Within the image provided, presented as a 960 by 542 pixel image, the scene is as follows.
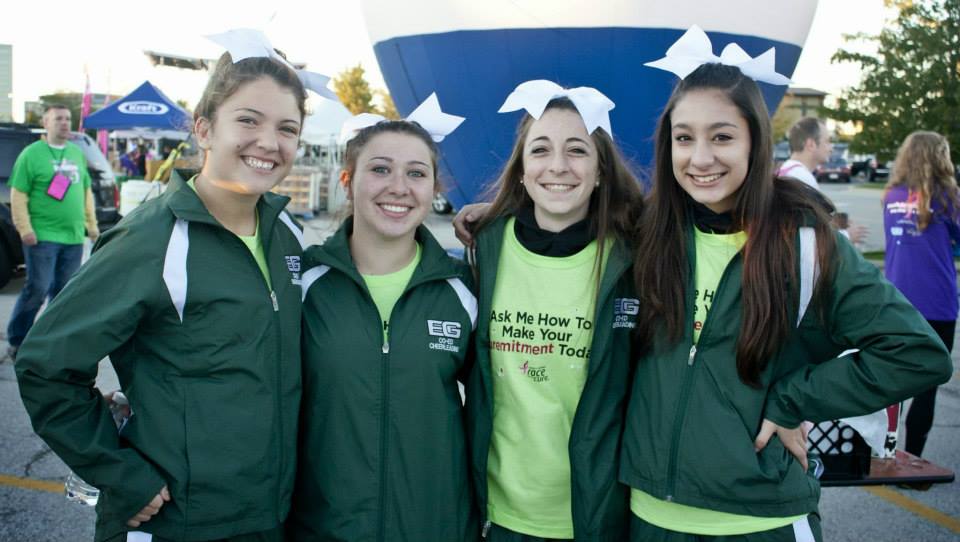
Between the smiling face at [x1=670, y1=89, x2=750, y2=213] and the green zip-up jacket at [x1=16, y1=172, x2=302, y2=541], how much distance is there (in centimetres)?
115

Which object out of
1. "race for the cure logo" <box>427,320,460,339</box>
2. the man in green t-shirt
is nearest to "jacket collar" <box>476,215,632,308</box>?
"race for the cure logo" <box>427,320,460,339</box>

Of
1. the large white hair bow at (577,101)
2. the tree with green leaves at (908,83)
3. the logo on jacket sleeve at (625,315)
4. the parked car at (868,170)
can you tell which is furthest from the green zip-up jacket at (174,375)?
the parked car at (868,170)

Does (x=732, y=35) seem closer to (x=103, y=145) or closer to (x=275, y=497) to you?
(x=275, y=497)

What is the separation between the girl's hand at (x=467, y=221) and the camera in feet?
8.67

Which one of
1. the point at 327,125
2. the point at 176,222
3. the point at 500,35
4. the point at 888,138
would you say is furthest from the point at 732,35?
the point at 327,125

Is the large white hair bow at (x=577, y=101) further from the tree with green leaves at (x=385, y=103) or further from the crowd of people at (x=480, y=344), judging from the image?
the tree with green leaves at (x=385, y=103)

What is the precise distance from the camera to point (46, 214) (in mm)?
5988

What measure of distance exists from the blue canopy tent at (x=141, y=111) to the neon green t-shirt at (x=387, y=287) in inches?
578

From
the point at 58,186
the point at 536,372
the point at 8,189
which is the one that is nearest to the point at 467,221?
the point at 536,372

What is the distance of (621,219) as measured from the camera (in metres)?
2.43

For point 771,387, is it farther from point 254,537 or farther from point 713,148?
point 254,537

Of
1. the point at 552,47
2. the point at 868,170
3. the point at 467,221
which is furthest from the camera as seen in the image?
the point at 868,170

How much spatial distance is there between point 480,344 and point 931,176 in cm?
353

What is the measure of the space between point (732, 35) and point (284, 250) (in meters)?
4.08
